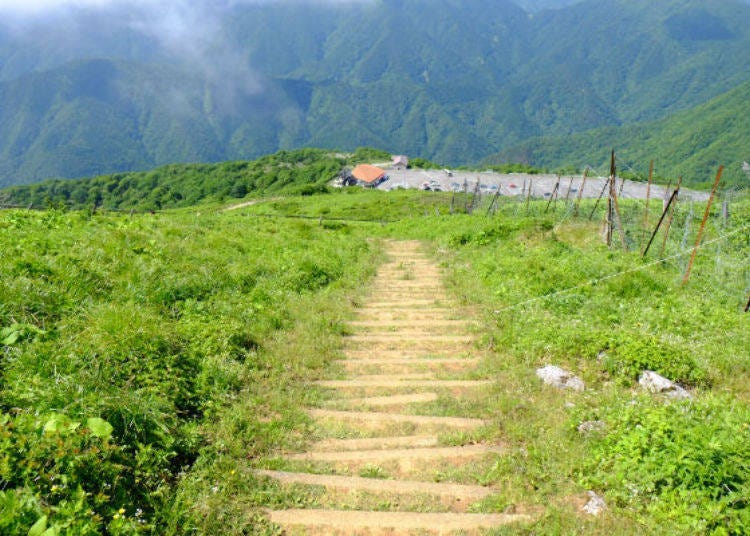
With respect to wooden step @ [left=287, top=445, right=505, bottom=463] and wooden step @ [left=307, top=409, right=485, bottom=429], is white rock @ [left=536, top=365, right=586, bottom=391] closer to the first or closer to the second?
wooden step @ [left=307, top=409, right=485, bottom=429]

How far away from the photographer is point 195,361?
7.84 m

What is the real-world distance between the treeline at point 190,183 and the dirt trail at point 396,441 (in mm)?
124430

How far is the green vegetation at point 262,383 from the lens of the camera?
5.02m

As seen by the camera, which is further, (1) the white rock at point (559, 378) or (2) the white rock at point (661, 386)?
(1) the white rock at point (559, 378)

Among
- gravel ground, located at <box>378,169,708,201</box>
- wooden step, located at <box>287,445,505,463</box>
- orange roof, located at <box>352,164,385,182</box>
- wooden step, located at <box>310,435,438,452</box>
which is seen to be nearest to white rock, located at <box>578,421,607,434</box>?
wooden step, located at <box>287,445,505,463</box>

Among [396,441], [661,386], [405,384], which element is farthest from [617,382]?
[396,441]

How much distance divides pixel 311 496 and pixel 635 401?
185 inches

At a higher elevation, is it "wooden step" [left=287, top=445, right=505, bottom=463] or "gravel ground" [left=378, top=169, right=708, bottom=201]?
"gravel ground" [left=378, top=169, right=708, bottom=201]

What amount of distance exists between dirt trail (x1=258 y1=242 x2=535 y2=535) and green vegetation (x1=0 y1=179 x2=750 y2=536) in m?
0.26

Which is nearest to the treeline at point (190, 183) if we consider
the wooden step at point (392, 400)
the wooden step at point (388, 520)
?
the wooden step at point (392, 400)

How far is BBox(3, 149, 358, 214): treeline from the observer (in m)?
141

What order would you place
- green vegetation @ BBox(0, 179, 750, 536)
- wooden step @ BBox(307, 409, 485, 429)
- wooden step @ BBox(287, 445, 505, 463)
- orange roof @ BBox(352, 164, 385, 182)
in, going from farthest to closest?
orange roof @ BBox(352, 164, 385, 182), wooden step @ BBox(307, 409, 485, 429), wooden step @ BBox(287, 445, 505, 463), green vegetation @ BBox(0, 179, 750, 536)

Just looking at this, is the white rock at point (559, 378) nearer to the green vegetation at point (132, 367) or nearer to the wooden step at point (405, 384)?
the wooden step at point (405, 384)

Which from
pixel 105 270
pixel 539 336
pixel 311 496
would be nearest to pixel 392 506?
pixel 311 496
